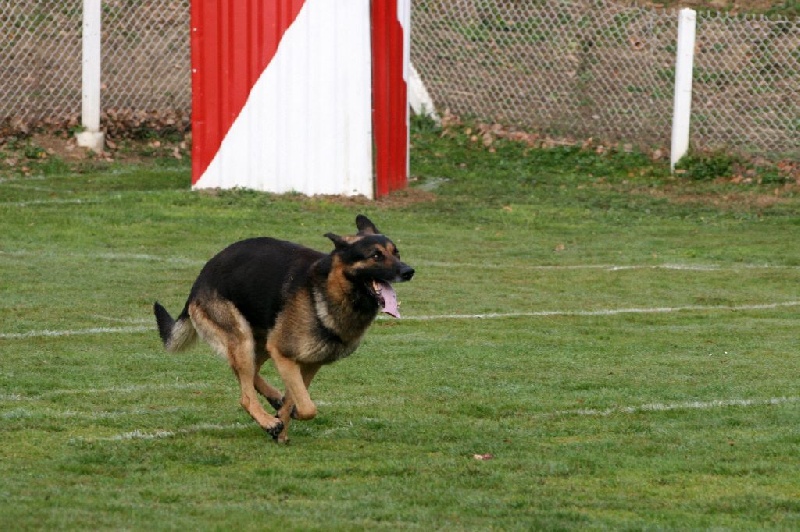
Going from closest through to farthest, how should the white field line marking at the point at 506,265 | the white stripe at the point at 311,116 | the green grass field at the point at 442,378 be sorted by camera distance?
the green grass field at the point at 442,378 < the white field line marking at the point at 506,265 < the white stripe at the point at 311,116

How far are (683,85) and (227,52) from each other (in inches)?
282

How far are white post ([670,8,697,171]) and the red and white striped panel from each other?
5053 millimetres

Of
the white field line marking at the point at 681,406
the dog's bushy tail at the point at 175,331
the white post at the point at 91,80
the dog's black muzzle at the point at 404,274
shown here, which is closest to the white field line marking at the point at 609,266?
the white field line marking at the point at 681,406

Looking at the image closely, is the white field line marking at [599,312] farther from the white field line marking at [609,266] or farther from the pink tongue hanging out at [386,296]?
the pink tongue hanging out at [386,296]

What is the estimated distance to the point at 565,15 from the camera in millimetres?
25453

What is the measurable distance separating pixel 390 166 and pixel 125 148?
5.13m

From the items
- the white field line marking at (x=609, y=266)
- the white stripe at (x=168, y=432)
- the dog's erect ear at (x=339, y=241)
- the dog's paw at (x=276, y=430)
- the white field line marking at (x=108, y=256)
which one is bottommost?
the white field line marking at (x=609, y=266)

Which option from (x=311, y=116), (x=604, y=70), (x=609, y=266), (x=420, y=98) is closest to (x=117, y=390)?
(x=609, y=266)

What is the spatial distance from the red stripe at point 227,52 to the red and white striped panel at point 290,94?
1 cm

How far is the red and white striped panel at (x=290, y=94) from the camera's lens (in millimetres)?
19172

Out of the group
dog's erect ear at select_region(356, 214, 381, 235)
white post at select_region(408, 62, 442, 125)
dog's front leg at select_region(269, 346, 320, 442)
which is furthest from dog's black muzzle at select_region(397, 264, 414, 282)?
white post at select_region(408, 62, 442, 125)

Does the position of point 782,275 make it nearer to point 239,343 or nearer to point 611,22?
point 239,343

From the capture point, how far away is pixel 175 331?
9.09 m

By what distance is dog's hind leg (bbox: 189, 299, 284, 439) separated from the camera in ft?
27.4
